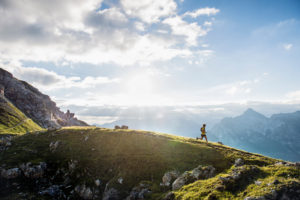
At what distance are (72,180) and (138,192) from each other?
21.2m

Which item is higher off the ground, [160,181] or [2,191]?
[160,181]

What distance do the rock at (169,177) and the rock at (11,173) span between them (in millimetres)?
42338

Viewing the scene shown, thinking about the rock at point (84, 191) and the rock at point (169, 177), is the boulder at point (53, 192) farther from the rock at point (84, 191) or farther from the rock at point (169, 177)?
the rock at point (169, 177)

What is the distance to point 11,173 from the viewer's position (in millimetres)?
47281

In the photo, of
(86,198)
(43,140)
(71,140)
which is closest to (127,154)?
(86,198)

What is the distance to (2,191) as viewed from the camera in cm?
4184

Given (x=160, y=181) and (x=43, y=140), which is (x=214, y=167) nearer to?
(x=160, y=181)

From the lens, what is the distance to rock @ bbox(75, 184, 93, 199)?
134ft

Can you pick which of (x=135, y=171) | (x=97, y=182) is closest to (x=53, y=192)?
(x=97, y=182)

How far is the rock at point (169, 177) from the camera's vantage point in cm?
3746

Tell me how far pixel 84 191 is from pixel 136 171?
13.8 meters

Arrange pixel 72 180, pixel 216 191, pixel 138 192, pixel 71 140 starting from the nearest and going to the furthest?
1. pixel 216 191
2. pixel 138 192
3. pixel 72 180
4. pixel 71 140

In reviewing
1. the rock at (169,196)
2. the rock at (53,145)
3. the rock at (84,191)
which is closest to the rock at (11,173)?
the rock at (53,145)

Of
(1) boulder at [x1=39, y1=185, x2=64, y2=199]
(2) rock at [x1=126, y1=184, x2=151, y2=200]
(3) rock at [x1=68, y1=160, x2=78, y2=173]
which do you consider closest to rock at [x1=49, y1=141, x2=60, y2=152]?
(3) rock at [x1=68, y1=160, x2=78, y2=173]
